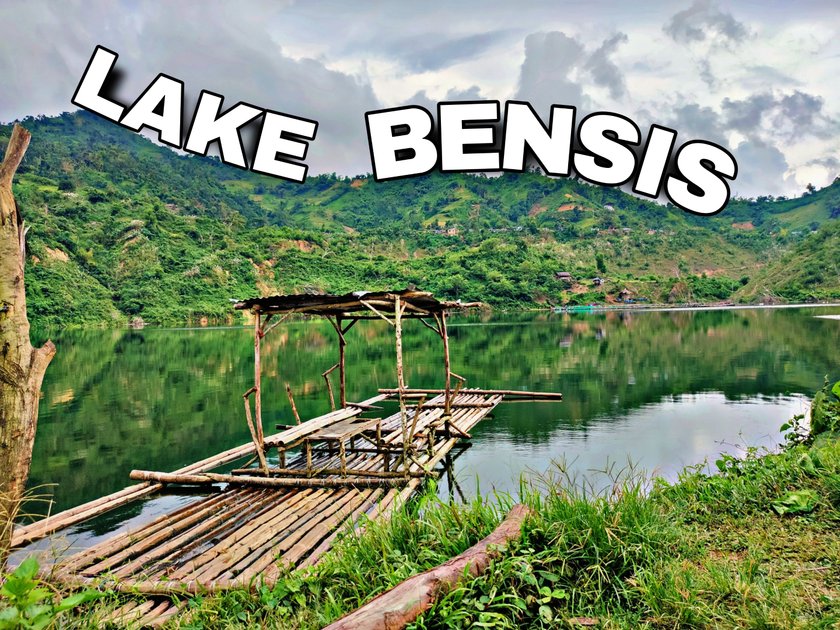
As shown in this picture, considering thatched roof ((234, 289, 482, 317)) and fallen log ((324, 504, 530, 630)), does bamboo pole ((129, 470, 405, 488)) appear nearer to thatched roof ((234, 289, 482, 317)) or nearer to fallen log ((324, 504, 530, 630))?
thatched roof ((234, 289, 482, 317))

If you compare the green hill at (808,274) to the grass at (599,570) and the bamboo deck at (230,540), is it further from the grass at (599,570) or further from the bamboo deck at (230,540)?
the bamboo deck at (230,540)

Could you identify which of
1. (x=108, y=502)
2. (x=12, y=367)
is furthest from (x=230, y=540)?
(x=12, y=367)

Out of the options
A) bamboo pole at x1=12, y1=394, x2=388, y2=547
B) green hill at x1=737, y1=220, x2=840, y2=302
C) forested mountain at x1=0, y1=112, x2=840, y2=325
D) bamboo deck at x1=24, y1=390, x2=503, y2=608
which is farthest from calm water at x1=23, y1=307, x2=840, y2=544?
green hill at x1=737, y1=220, x2=840, y2=302

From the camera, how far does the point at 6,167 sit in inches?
110

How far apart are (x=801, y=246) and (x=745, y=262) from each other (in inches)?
982

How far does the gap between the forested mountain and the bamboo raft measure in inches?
1787

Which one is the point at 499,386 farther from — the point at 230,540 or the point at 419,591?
the point at 419,591

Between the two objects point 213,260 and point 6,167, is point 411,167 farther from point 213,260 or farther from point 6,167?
point 213,260

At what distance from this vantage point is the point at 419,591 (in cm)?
260

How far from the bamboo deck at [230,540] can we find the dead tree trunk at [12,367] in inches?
23.6

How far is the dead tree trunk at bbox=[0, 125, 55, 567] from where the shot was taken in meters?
2.71

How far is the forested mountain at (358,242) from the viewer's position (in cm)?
5341

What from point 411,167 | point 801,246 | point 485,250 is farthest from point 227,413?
point 801,246

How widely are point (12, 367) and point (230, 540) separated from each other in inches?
117
